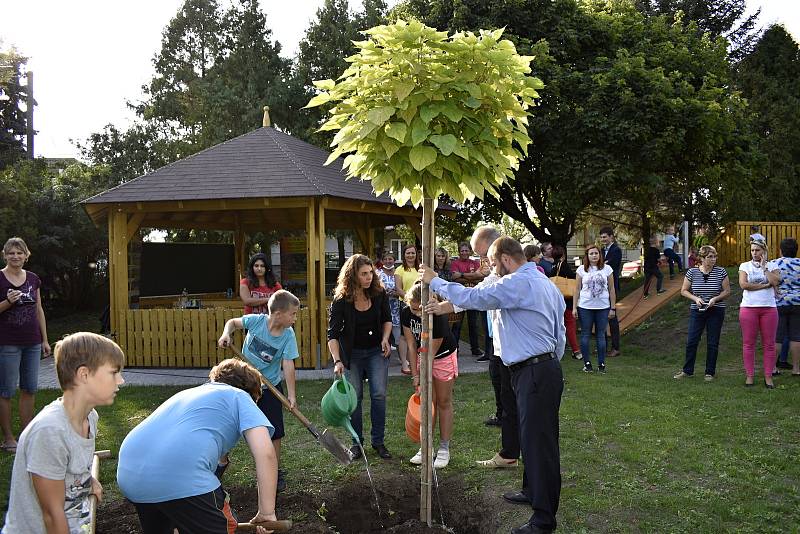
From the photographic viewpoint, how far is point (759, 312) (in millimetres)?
8516

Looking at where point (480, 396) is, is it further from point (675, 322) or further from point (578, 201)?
point (578, 201)

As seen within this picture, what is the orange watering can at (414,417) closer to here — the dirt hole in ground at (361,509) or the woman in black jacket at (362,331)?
the dirt hole in ground at (361,509)

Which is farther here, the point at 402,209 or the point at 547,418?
the point at 402,209

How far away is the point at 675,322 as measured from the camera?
13.4 m

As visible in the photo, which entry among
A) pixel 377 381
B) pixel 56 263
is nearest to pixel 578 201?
pixel 377 381

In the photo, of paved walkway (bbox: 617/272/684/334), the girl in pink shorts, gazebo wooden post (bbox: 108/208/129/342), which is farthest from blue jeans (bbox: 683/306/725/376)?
gazebo wooden post (bbox: 108/208/129/342)

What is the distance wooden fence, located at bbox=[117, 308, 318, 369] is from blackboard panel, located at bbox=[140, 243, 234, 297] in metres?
2.62

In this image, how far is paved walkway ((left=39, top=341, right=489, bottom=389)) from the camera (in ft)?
32.8

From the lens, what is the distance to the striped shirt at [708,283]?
8.83m

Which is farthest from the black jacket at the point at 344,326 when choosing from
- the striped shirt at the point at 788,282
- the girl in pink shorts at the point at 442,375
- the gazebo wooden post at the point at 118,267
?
the gazebo wooden post at the point at 118,267

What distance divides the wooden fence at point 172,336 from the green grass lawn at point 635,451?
2.04 meters

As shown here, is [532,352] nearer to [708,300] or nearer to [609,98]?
[708,300]

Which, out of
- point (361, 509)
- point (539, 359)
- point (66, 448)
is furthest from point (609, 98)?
point (66, 448)

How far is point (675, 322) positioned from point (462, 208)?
8906 millimetres
